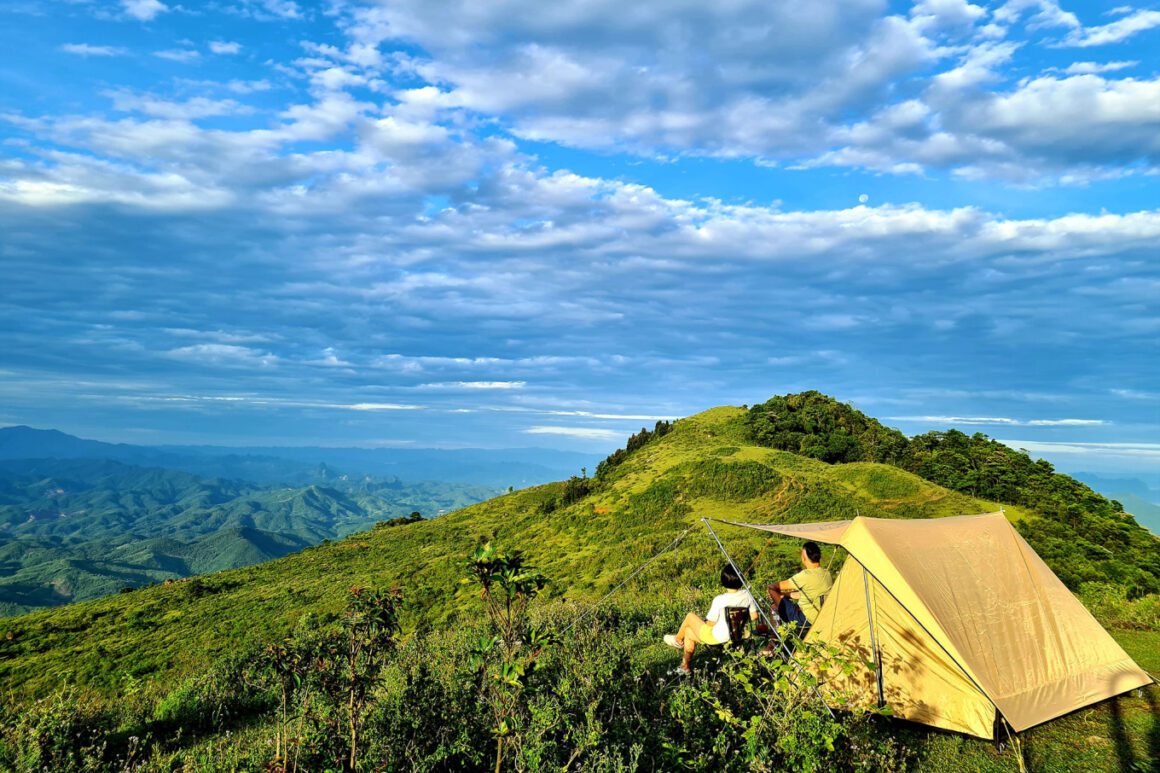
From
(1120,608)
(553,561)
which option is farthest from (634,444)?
(1120,608)

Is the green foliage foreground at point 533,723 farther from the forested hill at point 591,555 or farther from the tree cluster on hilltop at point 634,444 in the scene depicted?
the tree cluster on hilltop at point 634,444

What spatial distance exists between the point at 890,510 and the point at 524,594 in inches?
1096

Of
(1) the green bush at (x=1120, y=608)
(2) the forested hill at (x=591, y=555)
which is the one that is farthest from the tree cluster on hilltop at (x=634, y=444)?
(1) the green bush at (x=1120, y=608)

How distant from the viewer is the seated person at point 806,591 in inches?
423

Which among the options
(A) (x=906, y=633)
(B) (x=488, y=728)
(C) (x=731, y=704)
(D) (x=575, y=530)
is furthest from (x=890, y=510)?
(B) (x=488, y=728)

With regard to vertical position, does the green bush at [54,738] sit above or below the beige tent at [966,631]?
below

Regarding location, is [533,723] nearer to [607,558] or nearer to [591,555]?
[607,558]

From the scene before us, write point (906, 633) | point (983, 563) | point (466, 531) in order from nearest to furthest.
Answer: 1. point (906, 633)
2. point (983, 563)
3. point (466, 531)

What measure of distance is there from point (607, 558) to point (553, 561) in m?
4.21

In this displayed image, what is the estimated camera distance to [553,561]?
3509cm

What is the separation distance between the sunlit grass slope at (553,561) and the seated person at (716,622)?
32.9 ft

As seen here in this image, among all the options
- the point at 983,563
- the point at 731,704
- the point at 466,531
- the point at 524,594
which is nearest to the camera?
the point at 524,594

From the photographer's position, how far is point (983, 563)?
31.0 feet

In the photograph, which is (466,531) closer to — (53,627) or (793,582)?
(53,627)
